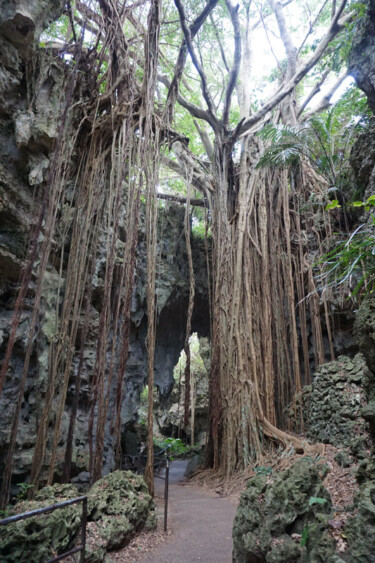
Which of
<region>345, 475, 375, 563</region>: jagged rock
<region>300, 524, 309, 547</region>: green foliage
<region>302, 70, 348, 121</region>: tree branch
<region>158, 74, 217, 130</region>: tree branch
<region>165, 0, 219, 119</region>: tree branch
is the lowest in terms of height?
<region>300, 524, 309, 547</region>: green foliage

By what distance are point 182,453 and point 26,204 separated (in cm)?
768

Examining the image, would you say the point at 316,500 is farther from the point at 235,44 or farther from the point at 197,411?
the point at 197,411

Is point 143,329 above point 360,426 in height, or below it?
above

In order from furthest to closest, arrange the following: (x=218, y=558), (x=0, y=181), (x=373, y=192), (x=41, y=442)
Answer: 1. (x=0, y=181)
2. (x=373, y=192)
3. (x=41, y=442)
4. (x=218, y=558)

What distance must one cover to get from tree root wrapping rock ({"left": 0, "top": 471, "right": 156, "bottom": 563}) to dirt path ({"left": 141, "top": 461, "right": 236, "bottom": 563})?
0.24 m

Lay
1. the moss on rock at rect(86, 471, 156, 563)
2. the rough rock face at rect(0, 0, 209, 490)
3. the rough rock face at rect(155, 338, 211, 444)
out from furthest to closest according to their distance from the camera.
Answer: the rough rock face at rect(155, 338, 211, 444)
the rough rock face at rect(0, 0, 209, 490)
the moss on rock at rect(86, 471, 156, 563)

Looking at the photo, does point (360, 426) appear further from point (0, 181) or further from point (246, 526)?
point (0, 181)

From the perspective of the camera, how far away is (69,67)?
422cm

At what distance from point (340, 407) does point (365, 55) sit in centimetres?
330

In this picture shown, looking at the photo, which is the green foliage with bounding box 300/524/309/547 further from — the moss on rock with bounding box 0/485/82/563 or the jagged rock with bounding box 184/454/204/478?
the jagged rock with bounding box 184/454/204/478

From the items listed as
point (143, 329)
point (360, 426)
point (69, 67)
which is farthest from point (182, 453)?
point (69, 67)

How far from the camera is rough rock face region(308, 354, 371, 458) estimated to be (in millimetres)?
3410

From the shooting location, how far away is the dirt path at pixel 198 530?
2309mm

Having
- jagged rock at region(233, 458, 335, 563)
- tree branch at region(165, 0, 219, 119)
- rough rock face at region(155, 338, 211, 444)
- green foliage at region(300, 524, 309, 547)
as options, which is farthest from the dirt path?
rough rock face at region(155, 338, 211, 444)
